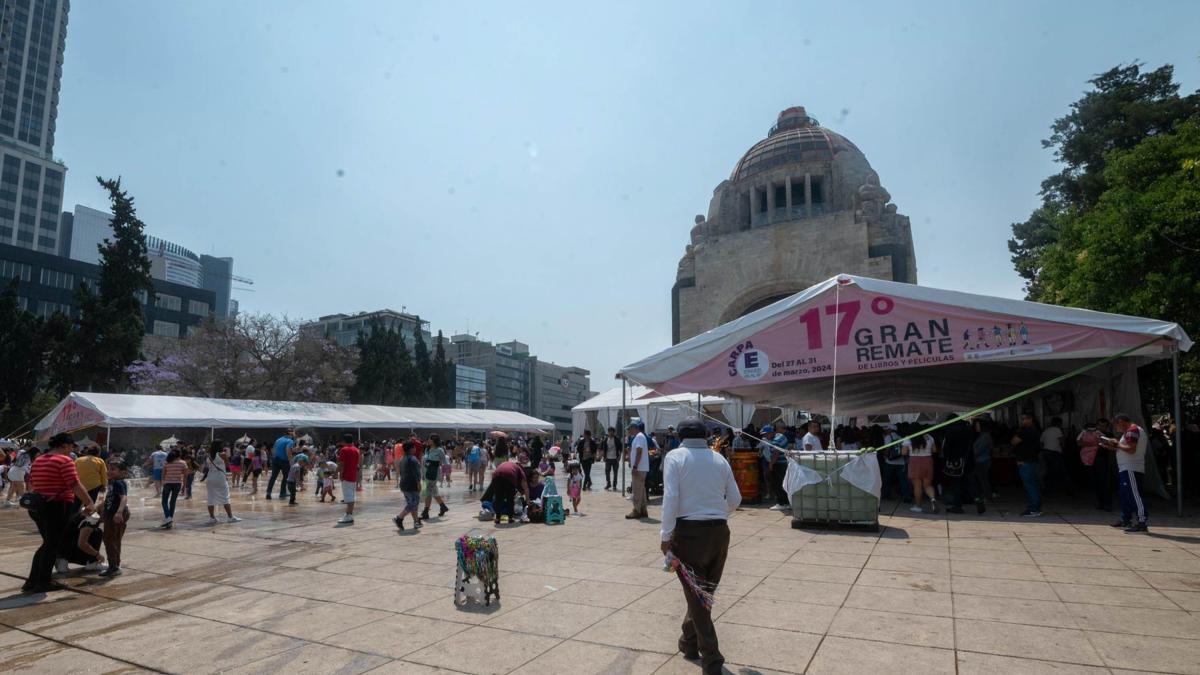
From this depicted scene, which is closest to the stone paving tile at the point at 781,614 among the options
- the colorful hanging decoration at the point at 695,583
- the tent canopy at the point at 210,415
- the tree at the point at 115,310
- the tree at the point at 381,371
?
the colorful hanging decoration at the point at 695,583

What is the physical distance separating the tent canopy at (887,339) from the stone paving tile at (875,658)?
7294 mm

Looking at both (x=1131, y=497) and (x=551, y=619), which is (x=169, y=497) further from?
(x=1131, y=497)

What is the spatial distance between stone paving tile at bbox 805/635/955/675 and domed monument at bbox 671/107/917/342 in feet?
92.2

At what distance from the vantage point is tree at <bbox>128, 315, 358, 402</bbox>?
3575 cm

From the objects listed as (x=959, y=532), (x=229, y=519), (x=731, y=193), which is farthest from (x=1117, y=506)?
(x=731, y=193)

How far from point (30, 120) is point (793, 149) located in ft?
439

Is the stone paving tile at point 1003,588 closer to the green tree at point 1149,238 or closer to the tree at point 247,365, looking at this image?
the green tree at point 1149,238

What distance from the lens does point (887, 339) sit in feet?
35.9

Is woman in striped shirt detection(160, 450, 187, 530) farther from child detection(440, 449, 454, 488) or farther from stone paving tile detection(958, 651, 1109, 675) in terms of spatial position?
stone paving tile detection(958, 651, 1109, 675)

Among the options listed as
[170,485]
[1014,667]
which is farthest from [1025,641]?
[170,485]

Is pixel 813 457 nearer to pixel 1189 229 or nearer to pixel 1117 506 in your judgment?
pixel 1117 506

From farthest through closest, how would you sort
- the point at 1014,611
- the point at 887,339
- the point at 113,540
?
the point at 887,339
the point at 113,540
the point at 1014,611

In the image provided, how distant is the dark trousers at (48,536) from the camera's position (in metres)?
6.60

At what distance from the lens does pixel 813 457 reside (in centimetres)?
956
